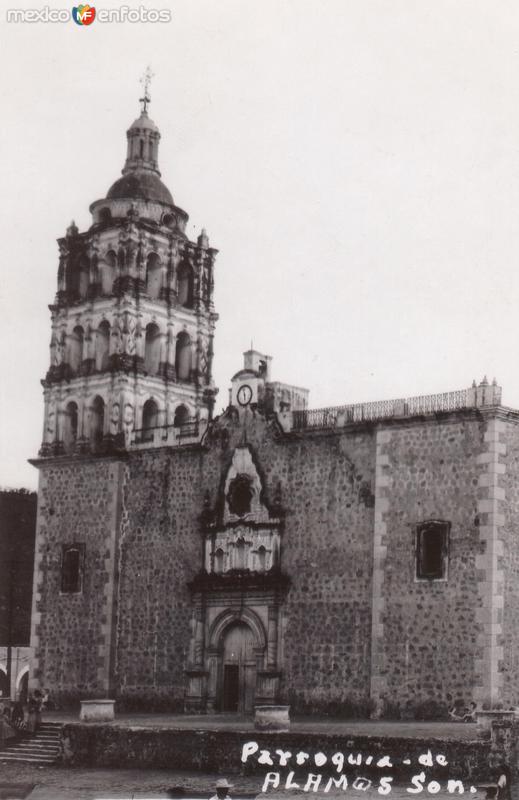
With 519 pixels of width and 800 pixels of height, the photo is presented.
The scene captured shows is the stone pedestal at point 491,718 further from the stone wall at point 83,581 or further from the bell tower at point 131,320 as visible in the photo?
the bell tower at point 131,320

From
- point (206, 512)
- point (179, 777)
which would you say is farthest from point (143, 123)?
point (179, 777)

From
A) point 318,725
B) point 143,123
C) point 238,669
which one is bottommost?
point 318,725

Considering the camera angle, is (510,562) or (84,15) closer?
(84,15)

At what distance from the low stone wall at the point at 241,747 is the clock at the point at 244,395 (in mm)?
9156

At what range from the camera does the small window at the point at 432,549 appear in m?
30.2

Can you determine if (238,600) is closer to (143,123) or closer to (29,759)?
(29,759)

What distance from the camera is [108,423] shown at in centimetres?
3831

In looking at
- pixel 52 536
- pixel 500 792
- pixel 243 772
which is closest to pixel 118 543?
pixel 52 536

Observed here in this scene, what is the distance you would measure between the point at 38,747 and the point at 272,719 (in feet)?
22.2

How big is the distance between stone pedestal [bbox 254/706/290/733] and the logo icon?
13247mm

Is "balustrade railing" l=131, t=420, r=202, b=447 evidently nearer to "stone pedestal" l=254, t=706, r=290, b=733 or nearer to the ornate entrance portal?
the ornate entrance portal

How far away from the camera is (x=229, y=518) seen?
34781 millimetres

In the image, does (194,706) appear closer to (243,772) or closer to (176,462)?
(176,462)

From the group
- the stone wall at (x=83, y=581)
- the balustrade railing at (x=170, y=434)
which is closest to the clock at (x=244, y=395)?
the balustrade railing at (x=170, y=434)
